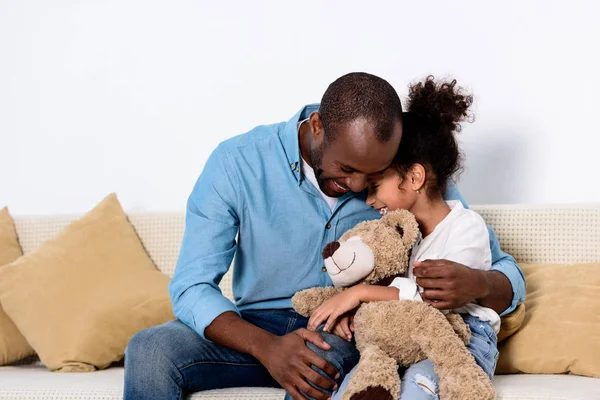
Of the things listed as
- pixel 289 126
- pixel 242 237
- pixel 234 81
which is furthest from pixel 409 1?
pixel 242 237

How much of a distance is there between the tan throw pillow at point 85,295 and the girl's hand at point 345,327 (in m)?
0.83

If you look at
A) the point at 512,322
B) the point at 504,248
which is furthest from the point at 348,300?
the point at 504,248

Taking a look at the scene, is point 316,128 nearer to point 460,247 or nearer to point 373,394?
point 460,247

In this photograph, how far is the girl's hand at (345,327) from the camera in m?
1.83

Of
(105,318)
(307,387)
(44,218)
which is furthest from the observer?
(44,218)

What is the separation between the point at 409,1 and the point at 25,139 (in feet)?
4.94

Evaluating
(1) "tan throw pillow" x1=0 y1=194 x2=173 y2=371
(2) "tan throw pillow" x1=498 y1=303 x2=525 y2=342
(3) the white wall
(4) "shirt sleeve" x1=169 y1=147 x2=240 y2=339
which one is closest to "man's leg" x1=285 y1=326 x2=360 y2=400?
(4) "shirt sleeve" x1=169 y1=147 x2=240 y2=339

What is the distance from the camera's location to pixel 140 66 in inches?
123

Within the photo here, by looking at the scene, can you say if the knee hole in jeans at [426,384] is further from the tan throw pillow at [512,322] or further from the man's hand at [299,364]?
the tan throw pillow at [512,322]

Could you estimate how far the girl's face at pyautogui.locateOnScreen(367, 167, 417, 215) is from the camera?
193 cm

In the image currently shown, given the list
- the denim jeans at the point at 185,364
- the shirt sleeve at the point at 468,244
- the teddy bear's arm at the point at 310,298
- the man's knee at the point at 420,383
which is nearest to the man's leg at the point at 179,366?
the denim jeans at the point at 185,364

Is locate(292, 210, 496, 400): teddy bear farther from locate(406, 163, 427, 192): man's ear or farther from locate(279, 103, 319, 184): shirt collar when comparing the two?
locate(279, 103, 319, 184): shirt collar

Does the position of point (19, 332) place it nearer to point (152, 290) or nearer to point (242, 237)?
point (152, 290)

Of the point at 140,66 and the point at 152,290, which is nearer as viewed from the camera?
the point at 152,290
